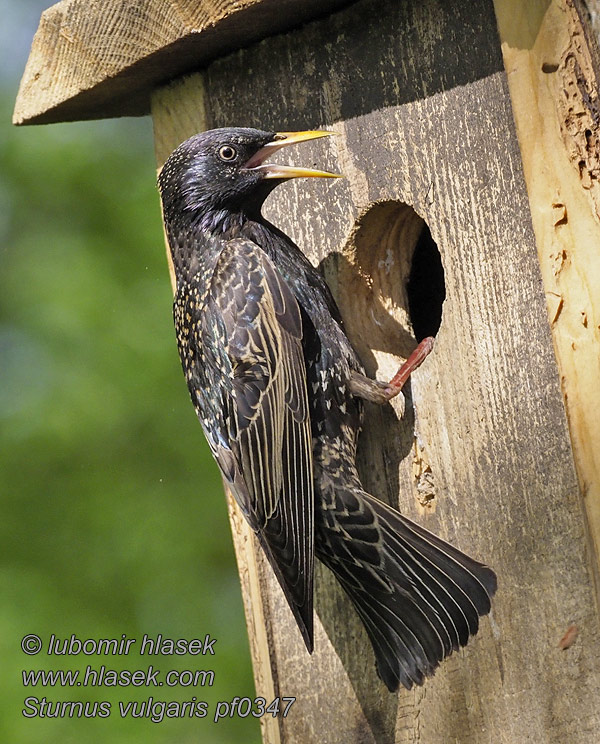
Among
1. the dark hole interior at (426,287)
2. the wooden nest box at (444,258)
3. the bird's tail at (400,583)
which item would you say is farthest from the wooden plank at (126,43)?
the bird's tail at (400,583)

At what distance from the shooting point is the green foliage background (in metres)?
4.76

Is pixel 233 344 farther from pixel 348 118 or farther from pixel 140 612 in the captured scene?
pixel 140 612

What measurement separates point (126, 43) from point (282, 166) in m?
0.56

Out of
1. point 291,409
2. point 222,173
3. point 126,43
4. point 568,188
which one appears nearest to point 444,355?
→ point 291,409

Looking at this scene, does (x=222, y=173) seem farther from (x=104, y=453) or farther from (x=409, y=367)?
(x=104, y=453)

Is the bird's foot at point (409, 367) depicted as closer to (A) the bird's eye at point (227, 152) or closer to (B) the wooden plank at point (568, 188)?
(B) the wooden plank at point (568, 188)

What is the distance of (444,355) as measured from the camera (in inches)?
98.3

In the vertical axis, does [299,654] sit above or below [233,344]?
below

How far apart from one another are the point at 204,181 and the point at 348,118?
0.41 metres

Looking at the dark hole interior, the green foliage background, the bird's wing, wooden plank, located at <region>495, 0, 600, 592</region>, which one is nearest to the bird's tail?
the bird's wing

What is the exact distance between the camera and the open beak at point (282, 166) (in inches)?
101

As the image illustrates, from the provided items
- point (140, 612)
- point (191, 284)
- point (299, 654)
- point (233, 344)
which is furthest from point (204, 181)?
point (140, 612)

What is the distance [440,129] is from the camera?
2.51 m

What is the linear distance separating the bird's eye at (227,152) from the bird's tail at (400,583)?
0.92 m
